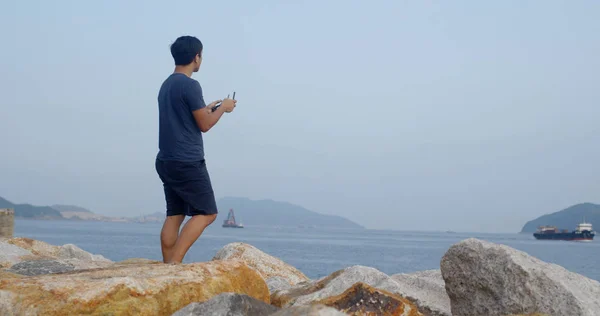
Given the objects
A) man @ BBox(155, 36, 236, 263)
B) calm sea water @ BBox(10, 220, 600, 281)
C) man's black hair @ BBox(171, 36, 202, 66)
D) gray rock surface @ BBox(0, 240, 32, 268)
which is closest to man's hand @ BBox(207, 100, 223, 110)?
man @ BBox(155, 36, 236, 263)

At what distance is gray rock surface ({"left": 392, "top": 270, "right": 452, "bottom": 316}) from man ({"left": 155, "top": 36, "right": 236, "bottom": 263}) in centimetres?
165

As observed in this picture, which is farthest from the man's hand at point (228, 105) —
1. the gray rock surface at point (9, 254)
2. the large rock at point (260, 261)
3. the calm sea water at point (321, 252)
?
the calm sea water at point (321, 252)

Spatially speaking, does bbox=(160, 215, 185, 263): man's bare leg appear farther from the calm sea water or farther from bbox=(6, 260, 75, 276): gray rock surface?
the calm sea water

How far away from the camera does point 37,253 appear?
10.5 m

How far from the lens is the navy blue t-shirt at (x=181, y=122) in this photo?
5.37 m

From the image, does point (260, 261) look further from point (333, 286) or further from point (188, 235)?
point (333, 286)

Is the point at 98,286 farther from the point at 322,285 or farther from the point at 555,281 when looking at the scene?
the point at 555,281

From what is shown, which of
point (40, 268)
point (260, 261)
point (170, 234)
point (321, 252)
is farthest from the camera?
point (321, 252)

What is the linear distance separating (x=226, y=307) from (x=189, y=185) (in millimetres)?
1809

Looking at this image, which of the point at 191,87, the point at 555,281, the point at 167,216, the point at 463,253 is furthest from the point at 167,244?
the point at 555,281

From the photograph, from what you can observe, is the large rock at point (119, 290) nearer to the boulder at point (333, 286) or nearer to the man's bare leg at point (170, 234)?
the boulder at point (333, 286)

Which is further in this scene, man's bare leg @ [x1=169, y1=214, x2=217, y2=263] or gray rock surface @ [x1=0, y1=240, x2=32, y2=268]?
gray rock surface @ [x1=0, y1=240, x2=32, y2=268]

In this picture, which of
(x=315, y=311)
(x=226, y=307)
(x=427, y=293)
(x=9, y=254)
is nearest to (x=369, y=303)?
(x=226, y=307)

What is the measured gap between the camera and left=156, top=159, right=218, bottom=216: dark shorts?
535cm
